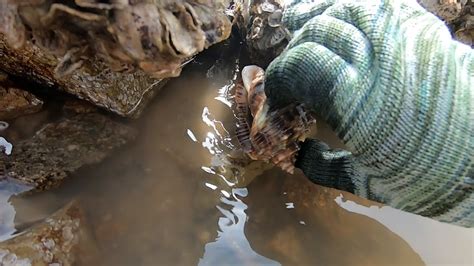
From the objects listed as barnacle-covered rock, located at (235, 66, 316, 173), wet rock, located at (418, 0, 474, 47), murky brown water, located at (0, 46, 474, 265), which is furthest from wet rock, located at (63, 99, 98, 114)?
wet rock, located at (418, 0, 474, 47)

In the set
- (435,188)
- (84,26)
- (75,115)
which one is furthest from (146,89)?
(435,188)

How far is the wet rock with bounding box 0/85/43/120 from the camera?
2.68 metres

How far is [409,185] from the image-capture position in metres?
2.18

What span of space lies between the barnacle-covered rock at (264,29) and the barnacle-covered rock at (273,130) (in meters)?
0.28

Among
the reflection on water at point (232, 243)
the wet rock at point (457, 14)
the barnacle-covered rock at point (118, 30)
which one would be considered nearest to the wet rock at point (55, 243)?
the reflection on water at point (232, 243)

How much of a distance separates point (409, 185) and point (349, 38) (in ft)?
1.95

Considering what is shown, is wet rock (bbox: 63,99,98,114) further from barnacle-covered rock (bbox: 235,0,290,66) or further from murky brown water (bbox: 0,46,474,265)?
barnacle-covered rock (bbox: 235,0,290,66)

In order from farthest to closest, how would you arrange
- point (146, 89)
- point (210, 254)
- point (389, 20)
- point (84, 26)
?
point (146, 89) → point (210, 254) → point (389, 20) → point (84, 26)

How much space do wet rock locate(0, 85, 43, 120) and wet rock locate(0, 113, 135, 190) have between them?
13cm

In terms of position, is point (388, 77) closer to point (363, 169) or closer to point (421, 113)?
point (421, 113)

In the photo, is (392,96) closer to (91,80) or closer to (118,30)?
(118,30)

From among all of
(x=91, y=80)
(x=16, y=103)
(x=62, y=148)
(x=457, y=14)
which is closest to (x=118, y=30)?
(x=91, y=80)

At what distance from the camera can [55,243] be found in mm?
2334

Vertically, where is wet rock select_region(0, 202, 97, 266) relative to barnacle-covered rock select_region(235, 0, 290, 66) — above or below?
below
